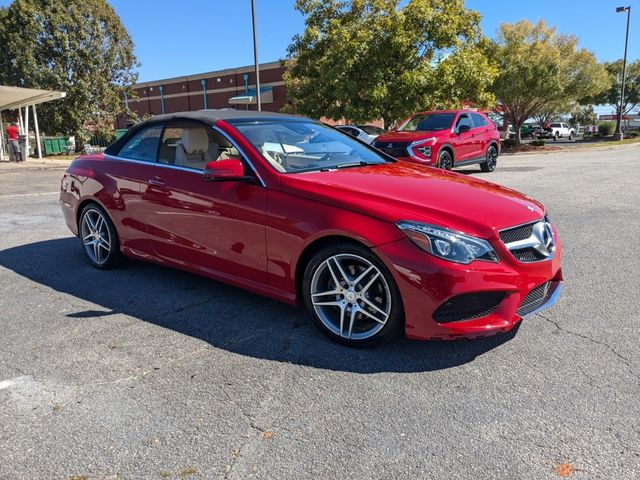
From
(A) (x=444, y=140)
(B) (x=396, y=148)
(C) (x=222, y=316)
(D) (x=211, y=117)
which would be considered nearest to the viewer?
(C) (x=222, y=316)

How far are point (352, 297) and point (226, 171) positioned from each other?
1.28 m

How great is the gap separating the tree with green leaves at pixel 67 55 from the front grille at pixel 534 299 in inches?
1265

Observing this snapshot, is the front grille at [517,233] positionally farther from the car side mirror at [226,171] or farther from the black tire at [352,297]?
the car side mirror at [226,171]

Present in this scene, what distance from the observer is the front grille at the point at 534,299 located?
3250mm

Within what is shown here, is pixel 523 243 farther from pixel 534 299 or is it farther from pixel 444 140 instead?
pixel 444 140

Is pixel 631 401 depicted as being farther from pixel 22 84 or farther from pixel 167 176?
pixel 22 84

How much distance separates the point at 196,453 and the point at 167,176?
2.66 m

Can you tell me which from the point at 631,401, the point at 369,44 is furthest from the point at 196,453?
the point at 369,44

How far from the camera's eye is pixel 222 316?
4.06m

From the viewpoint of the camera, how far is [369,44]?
818 inches

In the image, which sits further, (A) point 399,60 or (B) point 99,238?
(A) point 399,60

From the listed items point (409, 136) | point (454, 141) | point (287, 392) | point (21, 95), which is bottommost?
point (287, 392)

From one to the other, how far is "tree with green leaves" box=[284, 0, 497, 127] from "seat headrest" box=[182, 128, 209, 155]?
16.5 metres

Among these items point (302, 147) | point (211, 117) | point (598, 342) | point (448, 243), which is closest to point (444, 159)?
point (302, 147)
